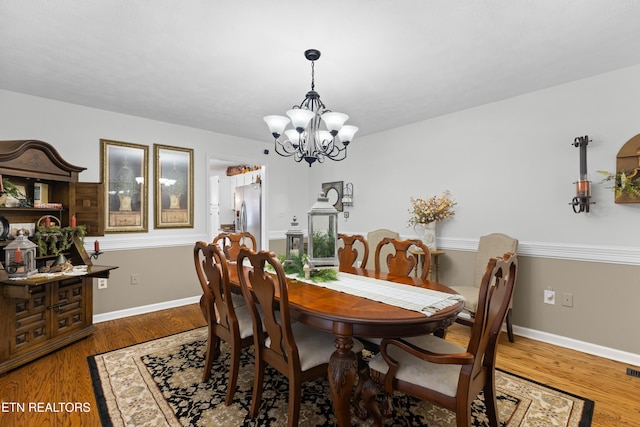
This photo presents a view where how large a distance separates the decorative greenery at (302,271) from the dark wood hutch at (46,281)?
6.16ft

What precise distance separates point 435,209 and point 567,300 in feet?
4.97

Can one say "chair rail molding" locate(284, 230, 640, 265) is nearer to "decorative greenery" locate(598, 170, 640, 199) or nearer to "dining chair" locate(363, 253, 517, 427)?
"decorative greenery" locate(598, 170, 640, 199)

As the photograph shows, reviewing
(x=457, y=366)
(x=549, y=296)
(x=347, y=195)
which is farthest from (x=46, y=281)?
(x=549, y=296)

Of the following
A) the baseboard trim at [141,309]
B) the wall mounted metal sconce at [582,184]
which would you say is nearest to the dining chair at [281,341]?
the wall mounted metal sconce at [582,184]

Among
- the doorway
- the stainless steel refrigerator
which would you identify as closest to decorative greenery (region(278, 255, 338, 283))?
the stainless steel refrigerator

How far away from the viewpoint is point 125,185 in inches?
147

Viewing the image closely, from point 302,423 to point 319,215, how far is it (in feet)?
4.25

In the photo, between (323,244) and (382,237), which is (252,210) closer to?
(382,237)

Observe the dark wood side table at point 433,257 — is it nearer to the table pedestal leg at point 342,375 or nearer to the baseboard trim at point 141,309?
the table pedestal leg at point 342,375

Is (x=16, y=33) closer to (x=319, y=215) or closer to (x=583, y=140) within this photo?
A: (x=319, y=215)

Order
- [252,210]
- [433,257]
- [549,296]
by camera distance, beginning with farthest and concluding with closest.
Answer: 1. [252,210]
2. [433,257]
3. [549,296]

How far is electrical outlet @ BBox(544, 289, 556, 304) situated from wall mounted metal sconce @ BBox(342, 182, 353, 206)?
2712mm

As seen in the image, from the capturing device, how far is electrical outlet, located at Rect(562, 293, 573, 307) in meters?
2.87

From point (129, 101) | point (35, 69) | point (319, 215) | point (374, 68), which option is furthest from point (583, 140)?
point (35, 69)
